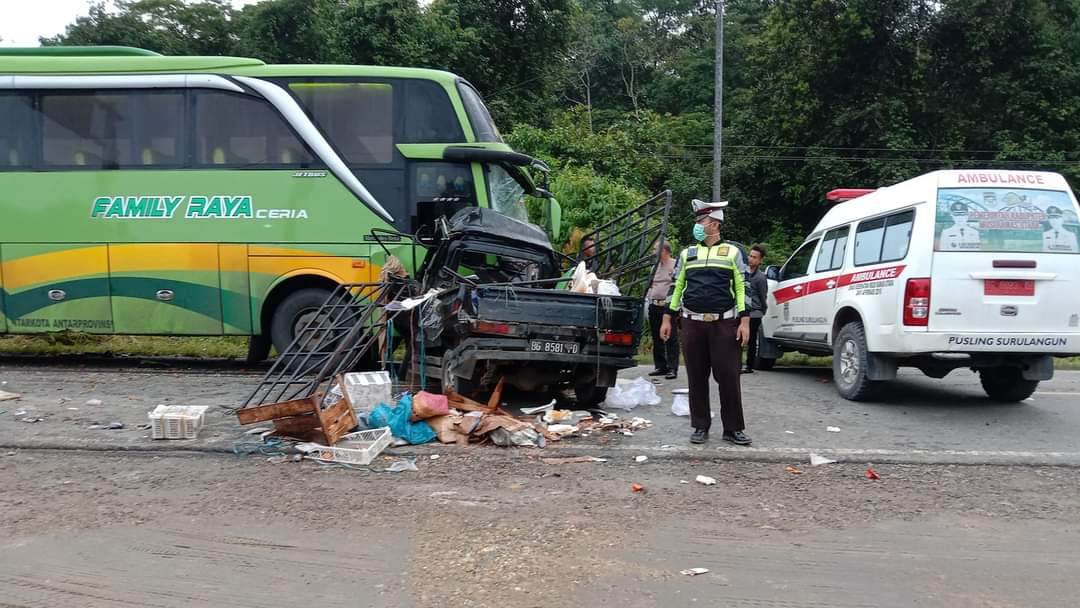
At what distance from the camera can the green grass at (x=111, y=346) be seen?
1245 cm

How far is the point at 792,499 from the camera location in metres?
5.02

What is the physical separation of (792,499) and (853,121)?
2205cm

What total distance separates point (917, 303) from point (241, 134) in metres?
7.79

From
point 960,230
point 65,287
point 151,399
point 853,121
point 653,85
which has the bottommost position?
point 151,399

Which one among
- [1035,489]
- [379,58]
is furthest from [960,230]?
[379,58]

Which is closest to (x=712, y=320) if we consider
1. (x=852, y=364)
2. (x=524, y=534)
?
(x=524, y=534)

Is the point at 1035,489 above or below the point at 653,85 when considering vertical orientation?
below

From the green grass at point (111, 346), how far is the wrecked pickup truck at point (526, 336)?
6190 millimetres

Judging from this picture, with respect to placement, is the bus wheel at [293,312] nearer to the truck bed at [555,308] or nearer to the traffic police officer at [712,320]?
Answer: the truck bed at [555,308]

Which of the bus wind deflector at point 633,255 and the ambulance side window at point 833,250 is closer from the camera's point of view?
the bus wind deflector at point 633,255

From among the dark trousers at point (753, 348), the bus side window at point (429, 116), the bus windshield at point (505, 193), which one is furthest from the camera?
the dark trousers at point (753, 348)

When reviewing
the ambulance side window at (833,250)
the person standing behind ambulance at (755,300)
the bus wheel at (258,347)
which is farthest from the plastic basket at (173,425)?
the ambulance side window at (833,250)

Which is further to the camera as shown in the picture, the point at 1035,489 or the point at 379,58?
the point at 379,58

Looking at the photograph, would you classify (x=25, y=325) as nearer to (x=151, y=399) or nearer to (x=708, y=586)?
(x=151, y=399)
